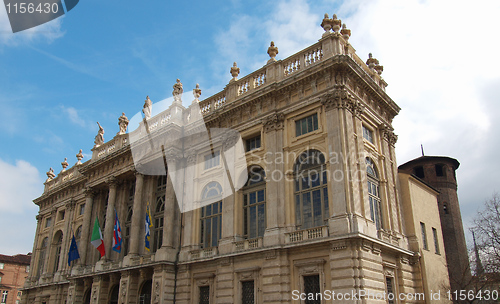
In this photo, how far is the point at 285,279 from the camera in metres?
19.2

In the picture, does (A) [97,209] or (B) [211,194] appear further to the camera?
(A) [97,209]

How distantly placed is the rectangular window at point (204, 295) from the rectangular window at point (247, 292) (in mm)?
2625

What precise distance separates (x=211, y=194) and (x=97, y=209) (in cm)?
1287

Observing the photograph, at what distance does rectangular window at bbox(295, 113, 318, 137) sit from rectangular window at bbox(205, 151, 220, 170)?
5.54m

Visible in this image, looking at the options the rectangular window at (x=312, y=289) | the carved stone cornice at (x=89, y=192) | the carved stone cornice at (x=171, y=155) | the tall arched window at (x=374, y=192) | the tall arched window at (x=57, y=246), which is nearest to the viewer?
the rectangular window at (x=312, y=289)

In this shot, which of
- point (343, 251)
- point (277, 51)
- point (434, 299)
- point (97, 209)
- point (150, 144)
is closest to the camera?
point (343, 251)

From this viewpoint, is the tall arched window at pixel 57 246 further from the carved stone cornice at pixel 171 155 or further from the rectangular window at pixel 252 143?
the rectangular window at pixel 252 143

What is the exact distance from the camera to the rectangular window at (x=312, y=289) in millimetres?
18359

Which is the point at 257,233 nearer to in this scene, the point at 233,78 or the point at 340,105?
the point at 340,105

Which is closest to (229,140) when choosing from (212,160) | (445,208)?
(212,160)

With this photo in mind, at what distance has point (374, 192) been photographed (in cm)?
2175

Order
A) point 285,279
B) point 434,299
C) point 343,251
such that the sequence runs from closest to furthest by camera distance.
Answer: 1. point 343,251
2. point 285,279
3. point 434,299

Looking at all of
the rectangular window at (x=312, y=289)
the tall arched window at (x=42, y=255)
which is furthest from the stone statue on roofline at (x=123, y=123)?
the rectangular window at (x=312, y=289)

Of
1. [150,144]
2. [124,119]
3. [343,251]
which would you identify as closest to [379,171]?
[343,251]
